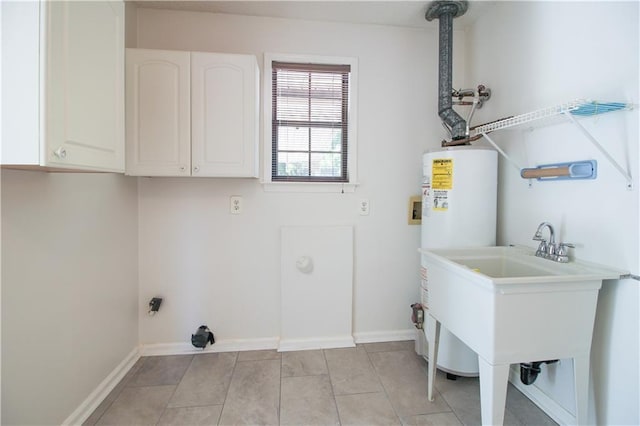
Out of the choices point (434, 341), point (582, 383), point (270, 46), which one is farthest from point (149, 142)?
point (582, 383)

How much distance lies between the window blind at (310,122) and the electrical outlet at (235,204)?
0.31m

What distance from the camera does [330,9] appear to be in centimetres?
195

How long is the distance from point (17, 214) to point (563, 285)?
7.30 ft

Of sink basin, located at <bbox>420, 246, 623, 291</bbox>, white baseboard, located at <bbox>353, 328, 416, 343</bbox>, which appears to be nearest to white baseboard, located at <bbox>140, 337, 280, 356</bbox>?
white baseboard, located at <bbox>353, 328, 416, 343</bbox>

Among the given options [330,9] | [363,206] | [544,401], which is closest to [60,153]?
[363,206]

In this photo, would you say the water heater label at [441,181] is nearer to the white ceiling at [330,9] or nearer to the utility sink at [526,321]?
the utility sink at [526,321]

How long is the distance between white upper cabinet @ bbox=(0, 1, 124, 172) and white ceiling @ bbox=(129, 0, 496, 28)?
866 millimetres

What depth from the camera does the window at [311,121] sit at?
6.89 ft

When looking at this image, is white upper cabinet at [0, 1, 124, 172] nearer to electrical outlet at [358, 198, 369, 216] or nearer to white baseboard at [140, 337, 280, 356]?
white baseboard at [140, 337, 280, 356]

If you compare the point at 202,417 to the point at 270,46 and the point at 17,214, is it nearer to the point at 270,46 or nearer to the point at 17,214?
the point at 17,214

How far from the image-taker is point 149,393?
1.64 meters

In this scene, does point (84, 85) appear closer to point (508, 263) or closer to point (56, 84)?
point (56, 84)

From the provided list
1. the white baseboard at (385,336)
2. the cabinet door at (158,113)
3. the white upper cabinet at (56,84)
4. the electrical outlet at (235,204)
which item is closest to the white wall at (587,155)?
the white baseboard at (385,336)

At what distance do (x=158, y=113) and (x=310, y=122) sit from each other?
101 cm
